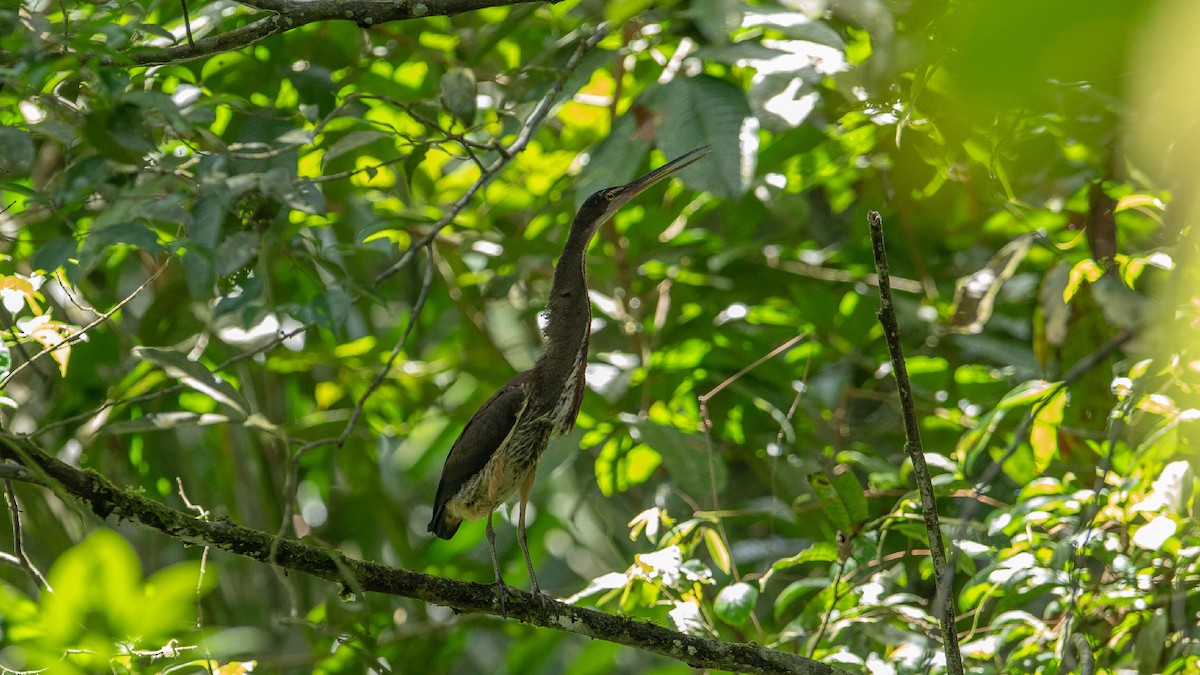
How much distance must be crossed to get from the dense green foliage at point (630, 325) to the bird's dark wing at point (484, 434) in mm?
322

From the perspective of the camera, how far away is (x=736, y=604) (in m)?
2.59

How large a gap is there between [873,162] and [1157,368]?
1.77 meters

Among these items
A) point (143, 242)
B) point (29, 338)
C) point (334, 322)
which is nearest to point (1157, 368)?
point (334, 322)

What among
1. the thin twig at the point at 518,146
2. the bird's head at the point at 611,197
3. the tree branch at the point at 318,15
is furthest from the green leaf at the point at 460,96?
the tree branch at the point at 318,15

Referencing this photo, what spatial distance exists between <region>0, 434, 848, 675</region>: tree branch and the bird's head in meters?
1.19

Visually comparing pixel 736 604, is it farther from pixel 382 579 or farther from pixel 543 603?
pixel 382 579

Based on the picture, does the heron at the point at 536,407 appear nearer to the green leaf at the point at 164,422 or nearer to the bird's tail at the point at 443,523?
the bird's tail at the point at 443,523

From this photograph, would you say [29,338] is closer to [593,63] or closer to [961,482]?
[593,63]

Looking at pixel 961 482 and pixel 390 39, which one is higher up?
pixel 390 39

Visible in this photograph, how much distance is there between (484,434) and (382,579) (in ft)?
2.74

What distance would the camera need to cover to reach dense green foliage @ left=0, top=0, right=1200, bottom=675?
2.53 metres

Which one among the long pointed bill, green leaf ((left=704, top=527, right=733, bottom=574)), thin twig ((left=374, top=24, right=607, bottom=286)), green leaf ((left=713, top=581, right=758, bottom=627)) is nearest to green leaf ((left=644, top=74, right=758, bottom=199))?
the long pointed bill

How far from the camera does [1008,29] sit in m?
0.54

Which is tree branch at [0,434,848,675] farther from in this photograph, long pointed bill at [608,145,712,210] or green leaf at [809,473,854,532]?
long pointed bill at [608,145,712,210]
